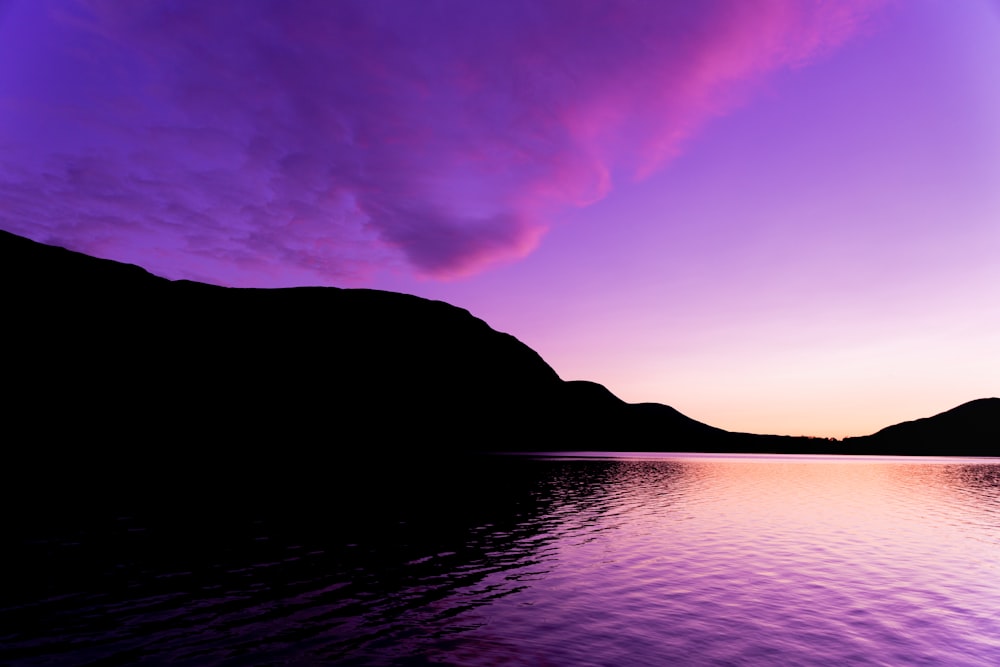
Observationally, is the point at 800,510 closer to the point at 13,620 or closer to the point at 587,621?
the point at 587,621

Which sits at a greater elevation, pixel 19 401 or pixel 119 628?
pixel 19 401

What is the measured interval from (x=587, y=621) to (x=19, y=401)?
175 m

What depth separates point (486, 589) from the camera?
2598cm

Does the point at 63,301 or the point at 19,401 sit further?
the point at 63,301

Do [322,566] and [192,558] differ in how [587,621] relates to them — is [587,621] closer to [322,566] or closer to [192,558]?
[322,566]

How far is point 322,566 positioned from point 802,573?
2768 cm

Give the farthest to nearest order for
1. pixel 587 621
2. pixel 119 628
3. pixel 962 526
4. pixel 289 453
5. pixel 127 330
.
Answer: pixel 127 330 → pixel 289 453 → pixel 962 526 → pixel 587 621 → pixel 119 628

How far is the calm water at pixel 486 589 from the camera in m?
17.9

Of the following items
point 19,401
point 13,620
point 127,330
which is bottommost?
point 13,620

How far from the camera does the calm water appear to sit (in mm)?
17938

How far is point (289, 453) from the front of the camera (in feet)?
454

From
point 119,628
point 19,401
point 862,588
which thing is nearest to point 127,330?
point 19,401

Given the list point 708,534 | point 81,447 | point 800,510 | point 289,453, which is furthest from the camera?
point 289,453

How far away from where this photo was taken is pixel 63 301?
179500mm
